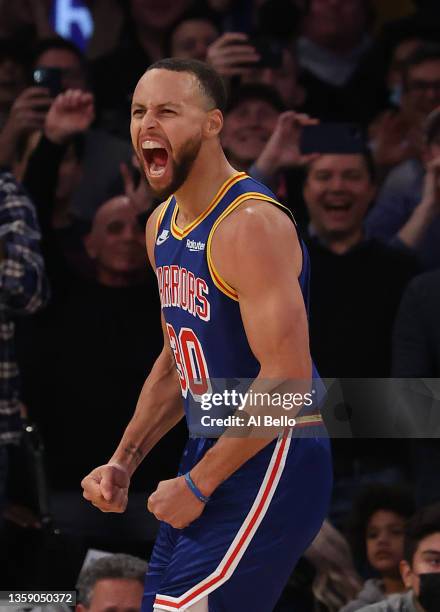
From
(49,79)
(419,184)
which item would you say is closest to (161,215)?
(49,79)

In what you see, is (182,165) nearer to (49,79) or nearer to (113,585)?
(113,585)

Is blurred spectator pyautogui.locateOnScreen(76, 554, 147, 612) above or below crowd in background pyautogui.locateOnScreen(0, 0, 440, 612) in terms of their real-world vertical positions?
below

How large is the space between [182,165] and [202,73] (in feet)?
0.68

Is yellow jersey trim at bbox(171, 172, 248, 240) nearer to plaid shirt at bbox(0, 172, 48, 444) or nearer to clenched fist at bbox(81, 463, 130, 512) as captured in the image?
clenched fist at bbox(81, 463, 130, 512)

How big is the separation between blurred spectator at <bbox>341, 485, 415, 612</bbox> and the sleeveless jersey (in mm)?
1378

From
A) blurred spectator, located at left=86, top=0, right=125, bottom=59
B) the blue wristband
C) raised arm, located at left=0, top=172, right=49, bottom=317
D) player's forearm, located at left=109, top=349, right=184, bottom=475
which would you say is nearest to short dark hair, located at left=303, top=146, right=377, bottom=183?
raised arm, located at left=0, top=172, right=49, bottom=317

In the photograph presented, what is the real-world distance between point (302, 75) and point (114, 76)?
0.84m

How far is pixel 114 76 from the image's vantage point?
5.47 m

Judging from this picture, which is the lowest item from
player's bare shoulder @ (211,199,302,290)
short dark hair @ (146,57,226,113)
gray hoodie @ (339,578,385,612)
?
gray hoodie @ (339,578,385,612)

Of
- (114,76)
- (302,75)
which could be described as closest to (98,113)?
(114,76)

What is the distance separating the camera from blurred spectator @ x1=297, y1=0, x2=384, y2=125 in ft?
17.8

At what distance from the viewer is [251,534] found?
2.67 m

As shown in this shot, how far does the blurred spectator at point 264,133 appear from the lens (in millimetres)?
4656

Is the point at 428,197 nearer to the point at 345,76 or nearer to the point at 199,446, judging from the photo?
the point at 345,76
